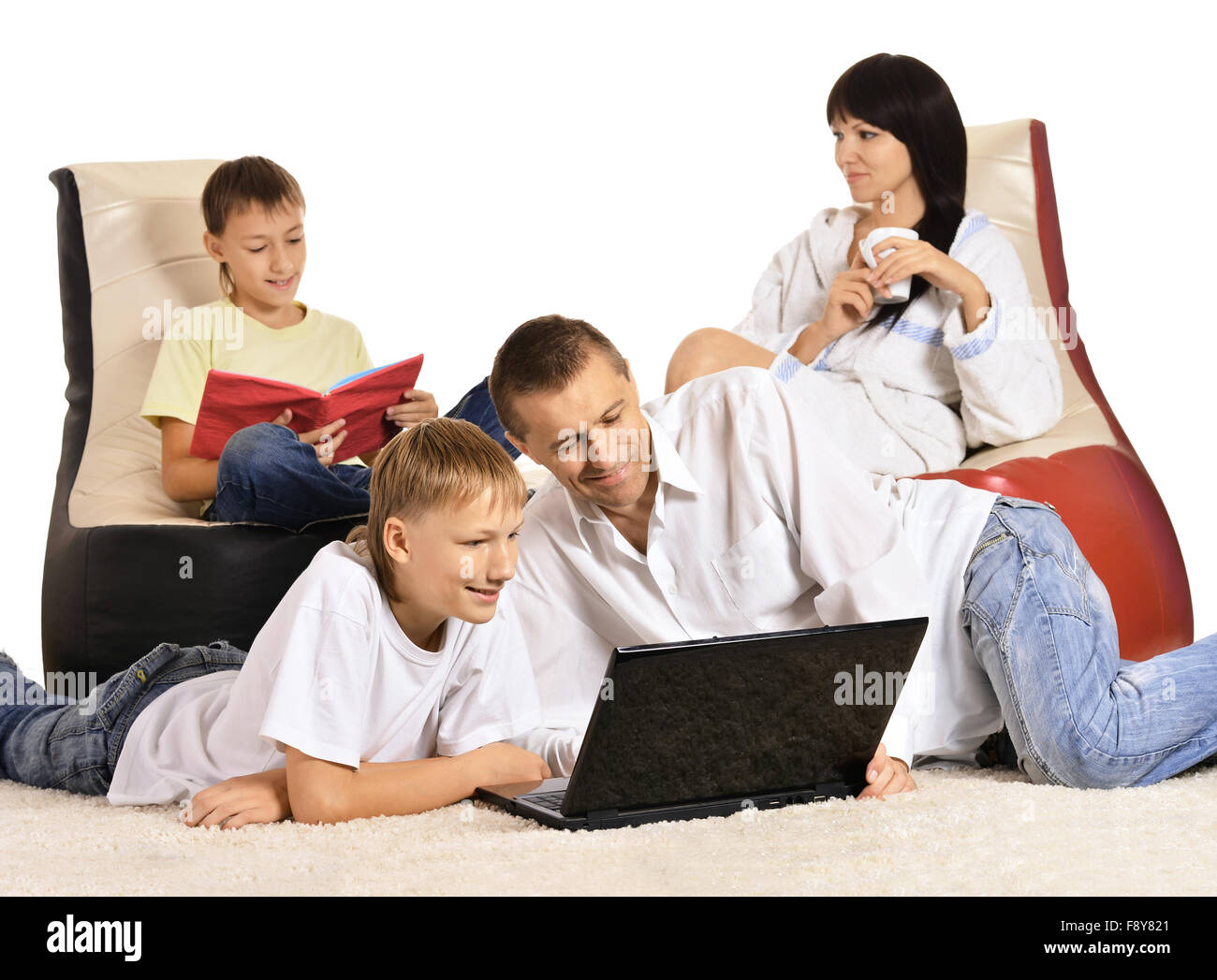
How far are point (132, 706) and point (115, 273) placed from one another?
1.38m

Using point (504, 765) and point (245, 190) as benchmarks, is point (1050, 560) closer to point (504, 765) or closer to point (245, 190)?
point (504, 765)

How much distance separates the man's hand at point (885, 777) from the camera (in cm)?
164

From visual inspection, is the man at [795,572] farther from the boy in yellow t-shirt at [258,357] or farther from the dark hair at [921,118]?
the dark hair at [921,118]

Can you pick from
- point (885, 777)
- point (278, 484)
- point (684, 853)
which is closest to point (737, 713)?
point (684, 853)

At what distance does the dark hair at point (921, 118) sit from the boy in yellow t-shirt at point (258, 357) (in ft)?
3.37

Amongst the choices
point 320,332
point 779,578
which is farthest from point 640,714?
point 320,332

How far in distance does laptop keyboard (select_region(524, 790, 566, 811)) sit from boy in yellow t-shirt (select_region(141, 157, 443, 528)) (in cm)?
86

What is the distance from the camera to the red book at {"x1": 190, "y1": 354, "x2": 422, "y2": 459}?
2314 mm

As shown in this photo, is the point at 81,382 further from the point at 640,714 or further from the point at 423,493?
the point at 640,714

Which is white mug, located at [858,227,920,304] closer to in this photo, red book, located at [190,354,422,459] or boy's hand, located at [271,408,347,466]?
red book, located at [190,354,422,459]

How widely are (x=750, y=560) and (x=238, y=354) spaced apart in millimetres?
1372

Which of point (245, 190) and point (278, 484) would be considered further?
point (245, 190)

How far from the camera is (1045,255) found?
119 inches

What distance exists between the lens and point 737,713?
150cm
